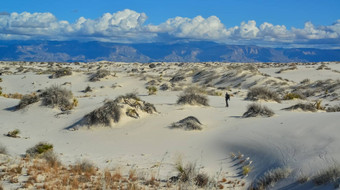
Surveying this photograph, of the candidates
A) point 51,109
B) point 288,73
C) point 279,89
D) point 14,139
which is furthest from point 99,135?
point 288,73

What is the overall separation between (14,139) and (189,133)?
27.2 ft

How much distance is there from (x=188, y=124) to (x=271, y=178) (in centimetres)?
752

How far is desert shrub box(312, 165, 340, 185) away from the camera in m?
7.01

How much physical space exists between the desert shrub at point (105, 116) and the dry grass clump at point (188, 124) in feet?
10.7

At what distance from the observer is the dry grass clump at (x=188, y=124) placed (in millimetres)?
15648

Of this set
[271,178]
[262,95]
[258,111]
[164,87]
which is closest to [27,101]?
[258,111]

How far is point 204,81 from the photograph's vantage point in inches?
1847

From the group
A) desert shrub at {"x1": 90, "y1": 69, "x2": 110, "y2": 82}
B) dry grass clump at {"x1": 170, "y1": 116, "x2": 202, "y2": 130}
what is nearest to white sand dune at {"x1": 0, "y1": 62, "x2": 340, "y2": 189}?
dry grass clump at {"x1": 170, "y1": 116, "x2": 202, "y2": 130}

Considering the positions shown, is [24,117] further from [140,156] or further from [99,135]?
[140,156]

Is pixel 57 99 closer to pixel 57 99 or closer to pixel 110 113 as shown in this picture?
pixel 57 99

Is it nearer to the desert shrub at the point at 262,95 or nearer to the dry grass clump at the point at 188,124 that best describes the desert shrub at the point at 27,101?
the dry grass clump at the point at 188,124

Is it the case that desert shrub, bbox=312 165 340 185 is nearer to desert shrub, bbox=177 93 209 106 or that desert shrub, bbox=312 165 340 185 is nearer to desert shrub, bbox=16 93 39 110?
desert shrub, bbox=177 93 209 106

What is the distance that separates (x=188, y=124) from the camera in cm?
1584

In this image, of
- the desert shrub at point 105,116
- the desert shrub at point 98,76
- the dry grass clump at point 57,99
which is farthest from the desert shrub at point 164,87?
the desert shrub at point 105,116
